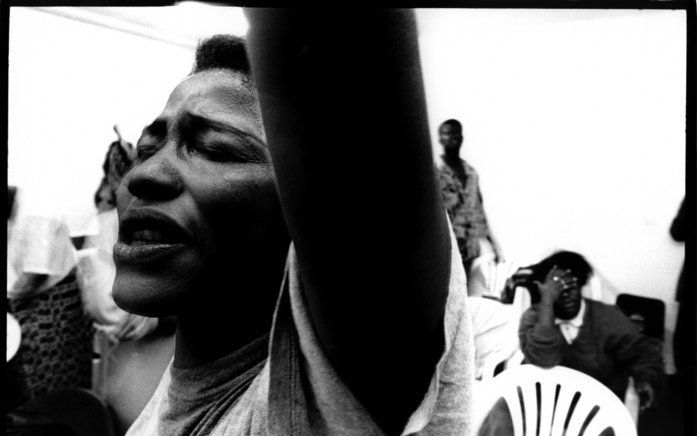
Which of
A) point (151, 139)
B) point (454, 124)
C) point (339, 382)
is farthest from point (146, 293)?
point (454, 124)

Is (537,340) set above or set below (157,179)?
below

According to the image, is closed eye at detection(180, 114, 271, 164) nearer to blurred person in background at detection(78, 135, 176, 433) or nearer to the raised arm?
blurred person in background at detection(78, 135, 176, 433)

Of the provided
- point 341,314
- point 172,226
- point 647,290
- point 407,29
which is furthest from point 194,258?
point 647,290

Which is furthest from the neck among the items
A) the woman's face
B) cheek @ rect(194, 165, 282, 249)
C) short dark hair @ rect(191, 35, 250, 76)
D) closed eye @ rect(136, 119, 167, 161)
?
short dark hair @ rect(191, 35, 250, 76)

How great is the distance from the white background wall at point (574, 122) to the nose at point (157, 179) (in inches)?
25.6

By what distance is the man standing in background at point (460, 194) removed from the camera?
1.44m

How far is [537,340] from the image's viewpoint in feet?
4.78

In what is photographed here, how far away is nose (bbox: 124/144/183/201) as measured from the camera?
4.63 ft

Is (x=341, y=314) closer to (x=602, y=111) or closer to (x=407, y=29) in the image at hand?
(x=407, y=29)

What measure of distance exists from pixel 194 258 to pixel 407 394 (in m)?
0.60

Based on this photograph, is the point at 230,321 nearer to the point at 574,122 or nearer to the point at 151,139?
the point at 151,139

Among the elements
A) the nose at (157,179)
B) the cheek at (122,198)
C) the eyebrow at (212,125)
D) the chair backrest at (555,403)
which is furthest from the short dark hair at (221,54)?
the chair backrest at (555,403)

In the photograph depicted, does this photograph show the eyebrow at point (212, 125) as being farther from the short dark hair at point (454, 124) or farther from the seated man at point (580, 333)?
the seated man at point (580, 333)

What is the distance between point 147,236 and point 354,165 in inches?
28.5
